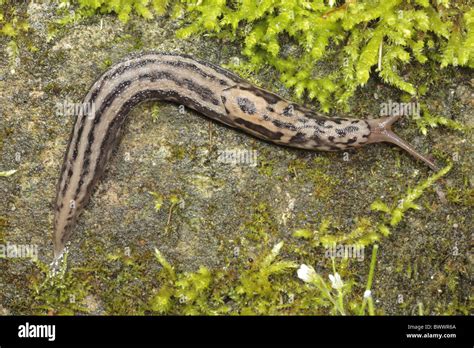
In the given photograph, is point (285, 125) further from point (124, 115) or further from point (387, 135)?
point (124, 115)

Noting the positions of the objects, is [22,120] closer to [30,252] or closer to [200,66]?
[30,252]

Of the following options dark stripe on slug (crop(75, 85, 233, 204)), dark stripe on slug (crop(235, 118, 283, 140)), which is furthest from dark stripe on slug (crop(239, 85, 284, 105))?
dark stripe on slug (crop(75, 85, 233, 204))

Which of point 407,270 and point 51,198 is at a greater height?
point 51,198

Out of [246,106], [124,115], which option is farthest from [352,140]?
[124,115]

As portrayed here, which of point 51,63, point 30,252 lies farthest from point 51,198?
point 51,63

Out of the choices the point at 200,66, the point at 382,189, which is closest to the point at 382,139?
the point at 382,189

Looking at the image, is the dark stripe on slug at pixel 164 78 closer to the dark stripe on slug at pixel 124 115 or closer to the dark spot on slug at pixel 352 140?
the dark stripe on slug at pixel 124 115

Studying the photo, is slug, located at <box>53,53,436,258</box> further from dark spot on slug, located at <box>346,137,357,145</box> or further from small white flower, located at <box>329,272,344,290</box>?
small white flower, located at <box>329,272,344,290</box>

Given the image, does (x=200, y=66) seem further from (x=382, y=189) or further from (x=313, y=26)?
(x=382, y=189)

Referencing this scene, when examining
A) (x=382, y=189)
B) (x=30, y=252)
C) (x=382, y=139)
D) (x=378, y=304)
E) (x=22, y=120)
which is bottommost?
(x=378, y=304)
